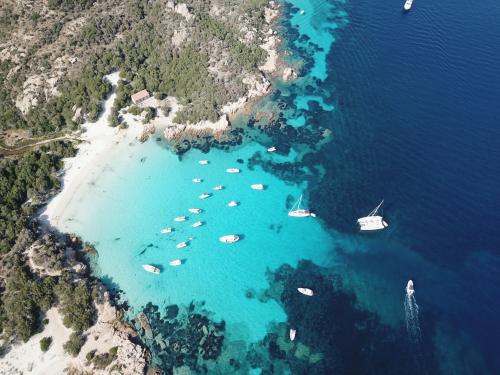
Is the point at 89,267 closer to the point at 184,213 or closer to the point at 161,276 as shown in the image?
the point at 161,276

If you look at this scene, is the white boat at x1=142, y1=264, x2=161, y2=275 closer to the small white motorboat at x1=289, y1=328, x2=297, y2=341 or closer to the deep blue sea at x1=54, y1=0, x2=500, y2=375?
the deep blue sea at x1=54, y1=0, x2=500, y2=375

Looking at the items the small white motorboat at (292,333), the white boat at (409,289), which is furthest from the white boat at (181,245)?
the white boat at (409,289)

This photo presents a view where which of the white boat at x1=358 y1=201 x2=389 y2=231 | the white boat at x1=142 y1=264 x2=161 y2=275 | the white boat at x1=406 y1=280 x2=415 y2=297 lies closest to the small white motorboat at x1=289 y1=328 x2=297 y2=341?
the white boat at x1=406 y1=280 x2=415 y2=297

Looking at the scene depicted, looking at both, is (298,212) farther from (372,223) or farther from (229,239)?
(229,239)

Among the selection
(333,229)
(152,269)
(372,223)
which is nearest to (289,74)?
(333,229)

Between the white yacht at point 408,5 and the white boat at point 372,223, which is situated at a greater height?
the white yacht at point 408,5

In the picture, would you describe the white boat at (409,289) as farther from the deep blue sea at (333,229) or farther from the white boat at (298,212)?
the white boat at (298,212)

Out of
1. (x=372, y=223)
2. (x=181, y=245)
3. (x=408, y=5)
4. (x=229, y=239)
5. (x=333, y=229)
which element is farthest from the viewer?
(x=408, y=5)

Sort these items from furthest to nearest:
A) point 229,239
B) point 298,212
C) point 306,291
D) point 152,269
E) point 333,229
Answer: point 298,212
point 333,229
point 229,239
point 152,269
point 306,291
